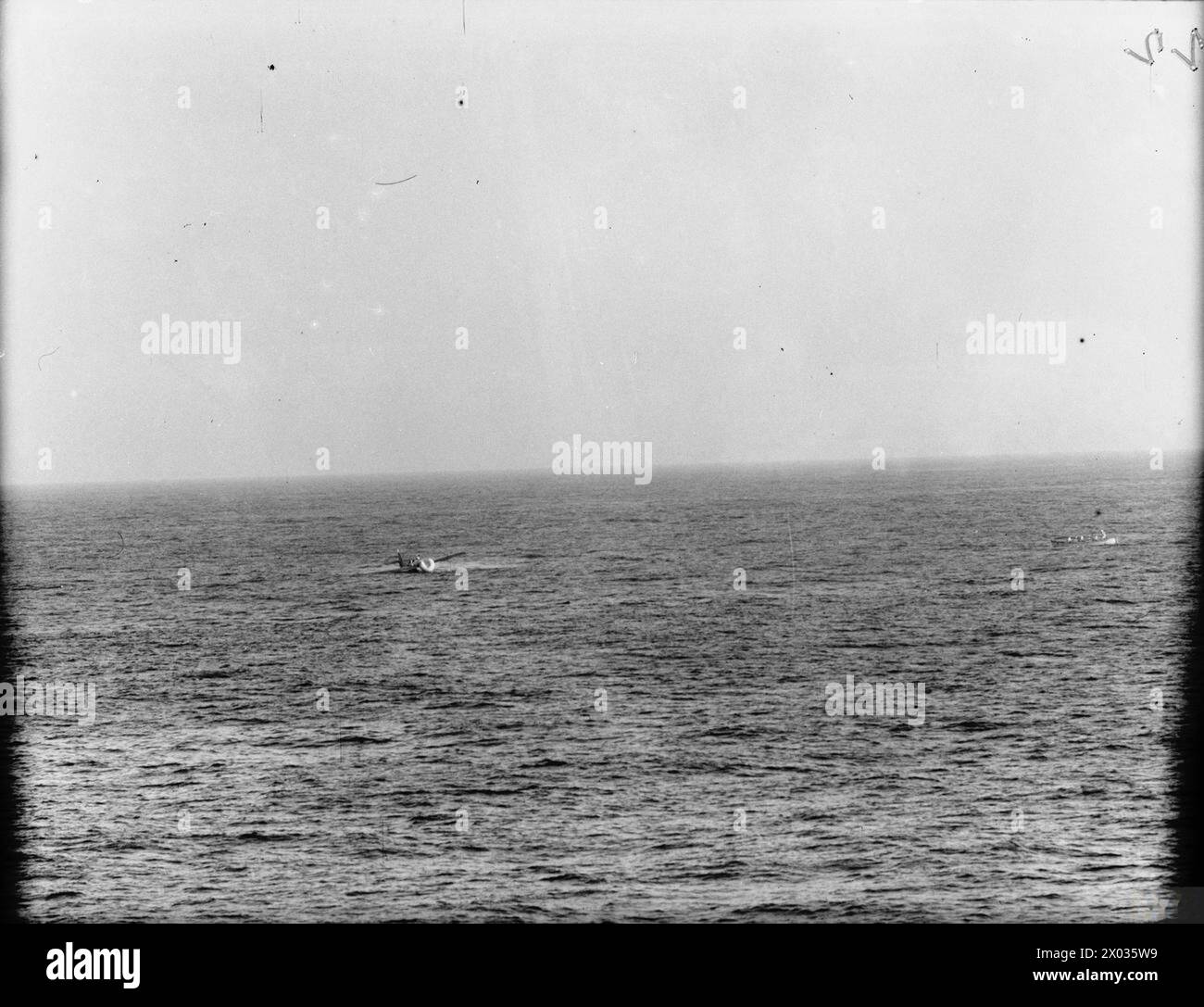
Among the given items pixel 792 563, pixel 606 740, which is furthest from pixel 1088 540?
pixel 606 740

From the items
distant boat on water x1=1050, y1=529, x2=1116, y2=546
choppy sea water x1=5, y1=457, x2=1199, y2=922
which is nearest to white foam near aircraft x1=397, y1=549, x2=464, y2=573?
choppy sea water x1=5, y1=457, x2=1199, y2=922

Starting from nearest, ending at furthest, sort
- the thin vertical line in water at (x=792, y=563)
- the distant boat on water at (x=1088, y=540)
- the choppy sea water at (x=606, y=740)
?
the choppy sea water at (x=606, y=740), the thin vertical line in water at (x=792, y=563), the distant boat on water at (x=1088, y=540)

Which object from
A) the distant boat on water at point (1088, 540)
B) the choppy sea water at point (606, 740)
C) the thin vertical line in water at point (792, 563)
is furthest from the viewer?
the distant boat on water at point (1088, 540)

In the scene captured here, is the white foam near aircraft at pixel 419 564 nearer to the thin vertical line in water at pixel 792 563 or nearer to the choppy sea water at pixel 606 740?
the choppy sea water at pixel 606 740

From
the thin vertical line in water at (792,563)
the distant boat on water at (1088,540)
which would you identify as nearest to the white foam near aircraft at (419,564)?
the thin vertical line in water at (792,563)

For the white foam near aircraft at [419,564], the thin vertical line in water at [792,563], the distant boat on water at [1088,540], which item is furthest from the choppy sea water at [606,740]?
the distant boat on water at [1088,540]

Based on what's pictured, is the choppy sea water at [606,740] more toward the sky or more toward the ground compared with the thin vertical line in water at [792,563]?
more toward the ground

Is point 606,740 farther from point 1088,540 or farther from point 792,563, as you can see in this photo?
point 1088,540

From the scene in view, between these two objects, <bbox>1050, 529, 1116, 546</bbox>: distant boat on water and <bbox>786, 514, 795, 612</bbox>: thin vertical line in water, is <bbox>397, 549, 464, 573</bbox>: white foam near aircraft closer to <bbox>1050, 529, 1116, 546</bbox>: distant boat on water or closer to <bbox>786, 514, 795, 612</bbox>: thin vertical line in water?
<bbox>786, 514, 795, 612</bbox>: thin vertical line in water

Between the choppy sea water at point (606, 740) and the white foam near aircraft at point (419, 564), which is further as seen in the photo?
the white foam near aircraft at point (419, 564)

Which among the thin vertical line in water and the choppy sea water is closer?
the choppy sea water

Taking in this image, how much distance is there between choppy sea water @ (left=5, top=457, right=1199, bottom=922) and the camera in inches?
1500

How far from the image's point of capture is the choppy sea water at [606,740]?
38.1 m
